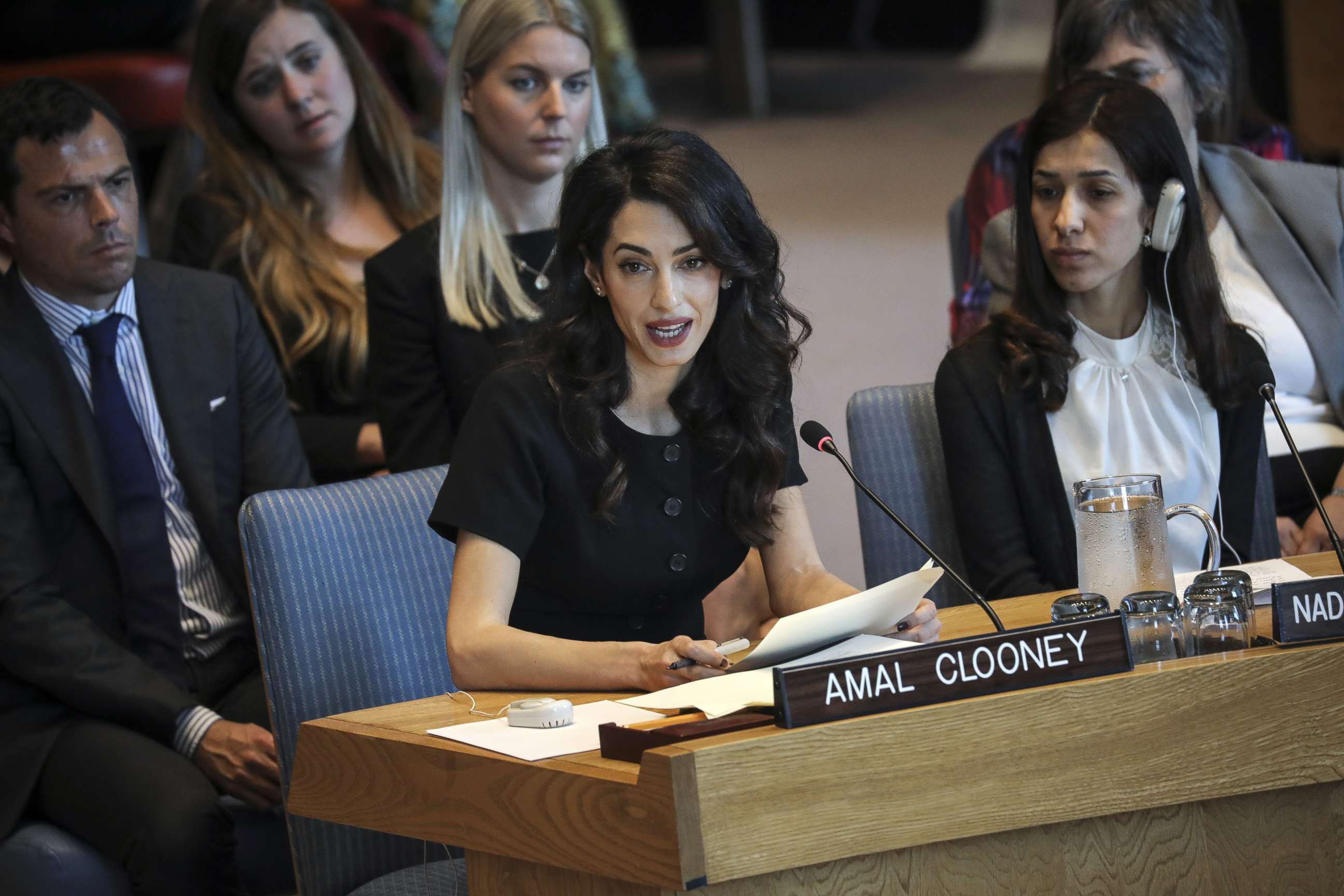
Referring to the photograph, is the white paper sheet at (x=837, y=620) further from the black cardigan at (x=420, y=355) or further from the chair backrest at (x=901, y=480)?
the black cardigan at (x=420, y=355)

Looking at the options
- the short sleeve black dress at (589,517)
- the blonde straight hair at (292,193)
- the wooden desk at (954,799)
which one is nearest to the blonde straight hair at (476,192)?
the blonde straight hair at (292,193)

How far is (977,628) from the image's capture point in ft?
5.97

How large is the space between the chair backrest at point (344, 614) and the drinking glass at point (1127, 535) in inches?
32.0

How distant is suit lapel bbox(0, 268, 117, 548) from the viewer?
234 centimetres

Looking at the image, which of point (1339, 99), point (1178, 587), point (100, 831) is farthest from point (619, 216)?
point (1339, 99)

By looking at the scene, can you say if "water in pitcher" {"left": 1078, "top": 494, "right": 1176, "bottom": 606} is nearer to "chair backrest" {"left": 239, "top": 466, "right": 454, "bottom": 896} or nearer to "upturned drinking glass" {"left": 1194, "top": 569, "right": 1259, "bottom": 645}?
"upturned drinking glass" {"left": 1194, "top": 569, "right": 1259, "bottom": 645}

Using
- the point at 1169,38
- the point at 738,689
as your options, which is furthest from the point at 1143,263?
the point at 738,689

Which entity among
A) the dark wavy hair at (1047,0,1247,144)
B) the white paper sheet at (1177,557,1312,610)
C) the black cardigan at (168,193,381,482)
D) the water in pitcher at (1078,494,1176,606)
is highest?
the dark wavy hair at (1047,0,1247,144)

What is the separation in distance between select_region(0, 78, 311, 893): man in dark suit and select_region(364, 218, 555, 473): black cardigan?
18 centimetres

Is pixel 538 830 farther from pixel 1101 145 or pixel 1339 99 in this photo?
pixel 1339 99

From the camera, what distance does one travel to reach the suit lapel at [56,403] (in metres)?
2.34

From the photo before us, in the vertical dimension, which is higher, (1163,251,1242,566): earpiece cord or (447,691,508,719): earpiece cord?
(1163,251,1242,566): earpiece cord

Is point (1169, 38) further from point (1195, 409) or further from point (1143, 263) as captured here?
point (1195, 409)

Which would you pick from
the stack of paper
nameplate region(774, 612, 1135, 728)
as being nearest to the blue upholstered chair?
the stack of paper
